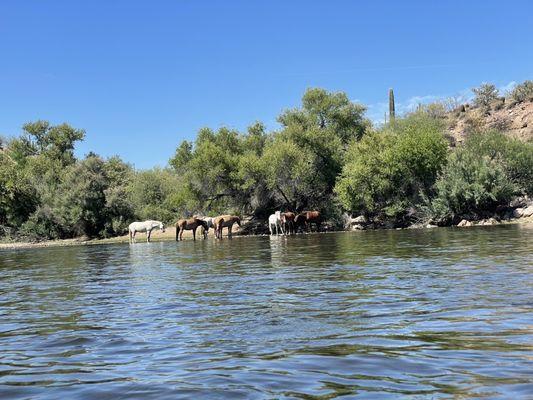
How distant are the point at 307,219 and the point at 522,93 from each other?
171ft

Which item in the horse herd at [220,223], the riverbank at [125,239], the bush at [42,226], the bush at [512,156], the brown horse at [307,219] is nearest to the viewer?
the riverbank at [125,239]

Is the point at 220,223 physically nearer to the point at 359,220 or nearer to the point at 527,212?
the point at 359,220

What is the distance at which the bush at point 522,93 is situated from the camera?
86.8 meters

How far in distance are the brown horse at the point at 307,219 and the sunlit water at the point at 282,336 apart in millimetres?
35974

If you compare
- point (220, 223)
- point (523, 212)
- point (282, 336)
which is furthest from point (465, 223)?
point (282, 336)

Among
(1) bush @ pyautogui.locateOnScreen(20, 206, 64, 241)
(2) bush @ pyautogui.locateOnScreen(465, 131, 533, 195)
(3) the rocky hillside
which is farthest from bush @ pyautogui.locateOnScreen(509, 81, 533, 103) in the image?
(1) bush @ pyautogui.locateOnScreen(20, 206, 64, 241)

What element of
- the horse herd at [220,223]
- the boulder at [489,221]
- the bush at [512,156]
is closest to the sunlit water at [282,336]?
the horse herd at [220,223]

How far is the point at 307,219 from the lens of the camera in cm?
5197

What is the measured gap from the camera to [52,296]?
13.8 metres

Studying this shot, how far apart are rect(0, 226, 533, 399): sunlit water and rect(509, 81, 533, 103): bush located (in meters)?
79.4

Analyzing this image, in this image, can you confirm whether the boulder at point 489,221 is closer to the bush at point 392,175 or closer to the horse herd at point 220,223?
the bush at point 392,175

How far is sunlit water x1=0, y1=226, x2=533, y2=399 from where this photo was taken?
5852mm

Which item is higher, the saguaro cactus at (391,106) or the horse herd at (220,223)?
the saguaro cactus at (391,106)

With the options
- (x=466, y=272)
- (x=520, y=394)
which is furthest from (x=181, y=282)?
(x=520, y=394)
